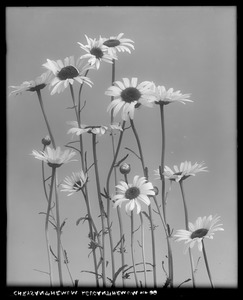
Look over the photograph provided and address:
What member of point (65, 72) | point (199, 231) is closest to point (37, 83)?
point (65, 72)

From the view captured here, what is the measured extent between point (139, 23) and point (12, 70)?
261 mm

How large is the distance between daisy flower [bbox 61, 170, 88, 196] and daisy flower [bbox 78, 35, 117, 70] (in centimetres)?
20

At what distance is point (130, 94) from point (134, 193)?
178 mm

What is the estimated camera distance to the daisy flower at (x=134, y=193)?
0.75 metres

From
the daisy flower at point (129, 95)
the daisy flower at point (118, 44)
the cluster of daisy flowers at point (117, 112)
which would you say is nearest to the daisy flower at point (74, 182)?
the cluster of daisy flowers at point (117, 112)

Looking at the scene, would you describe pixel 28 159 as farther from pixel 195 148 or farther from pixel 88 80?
pixel 195 148

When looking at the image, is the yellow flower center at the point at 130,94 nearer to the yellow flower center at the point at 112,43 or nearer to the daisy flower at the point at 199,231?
the yellow flower center at the point at 112,43

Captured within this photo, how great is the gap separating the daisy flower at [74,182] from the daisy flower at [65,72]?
158 mm

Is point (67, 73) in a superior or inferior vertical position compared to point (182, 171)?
superior

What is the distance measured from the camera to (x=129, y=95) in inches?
30.0

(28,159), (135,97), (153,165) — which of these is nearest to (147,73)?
(135,97)

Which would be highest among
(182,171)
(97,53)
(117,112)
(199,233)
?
(97,53)

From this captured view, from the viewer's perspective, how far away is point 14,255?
776 mm

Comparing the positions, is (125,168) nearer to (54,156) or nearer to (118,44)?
(54,156)
